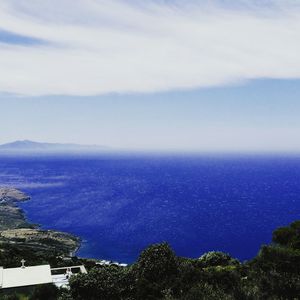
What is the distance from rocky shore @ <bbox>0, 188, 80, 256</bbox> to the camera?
75.2 metres

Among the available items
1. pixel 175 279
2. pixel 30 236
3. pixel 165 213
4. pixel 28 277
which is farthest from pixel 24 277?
pixel 165 213

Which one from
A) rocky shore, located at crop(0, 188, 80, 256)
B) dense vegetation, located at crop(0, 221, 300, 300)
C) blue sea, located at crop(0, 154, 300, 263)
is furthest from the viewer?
blue sea, located at crop(0, 154, 300, 263)

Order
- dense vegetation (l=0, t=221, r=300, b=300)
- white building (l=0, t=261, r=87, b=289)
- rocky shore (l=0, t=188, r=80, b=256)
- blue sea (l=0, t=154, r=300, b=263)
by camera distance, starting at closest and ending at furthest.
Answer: dense vegetation (l=0, t=221, r=300, b=300) < white building (l=0, t=261, r=87, b=289) < rocky shore (l=0, t=188, r=80, b=256) < blue sea (l=0, t=154, r=300, b=263)

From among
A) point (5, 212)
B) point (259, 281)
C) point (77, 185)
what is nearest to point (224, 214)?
point (5, 212)

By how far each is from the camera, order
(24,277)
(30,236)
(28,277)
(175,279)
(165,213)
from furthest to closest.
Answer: (165,213) < (30,236) < (28,277) < (24,277) < (175,279)

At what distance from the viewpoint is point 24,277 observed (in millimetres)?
29766

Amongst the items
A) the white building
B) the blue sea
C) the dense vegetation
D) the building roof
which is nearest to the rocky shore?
the blue sea

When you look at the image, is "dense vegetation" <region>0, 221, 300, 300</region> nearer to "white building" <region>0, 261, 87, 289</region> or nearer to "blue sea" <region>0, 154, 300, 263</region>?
"white building" <region>0, 261, 87, 289</region>

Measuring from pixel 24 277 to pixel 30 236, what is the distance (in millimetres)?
56706

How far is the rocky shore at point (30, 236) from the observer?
2960 inches

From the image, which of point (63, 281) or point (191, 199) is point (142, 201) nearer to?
point (191, 199)

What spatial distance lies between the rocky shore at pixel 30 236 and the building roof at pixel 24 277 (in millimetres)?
41480

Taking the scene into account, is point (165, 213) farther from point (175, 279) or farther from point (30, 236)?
point (175, 279)

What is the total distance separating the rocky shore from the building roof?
41480 mm
